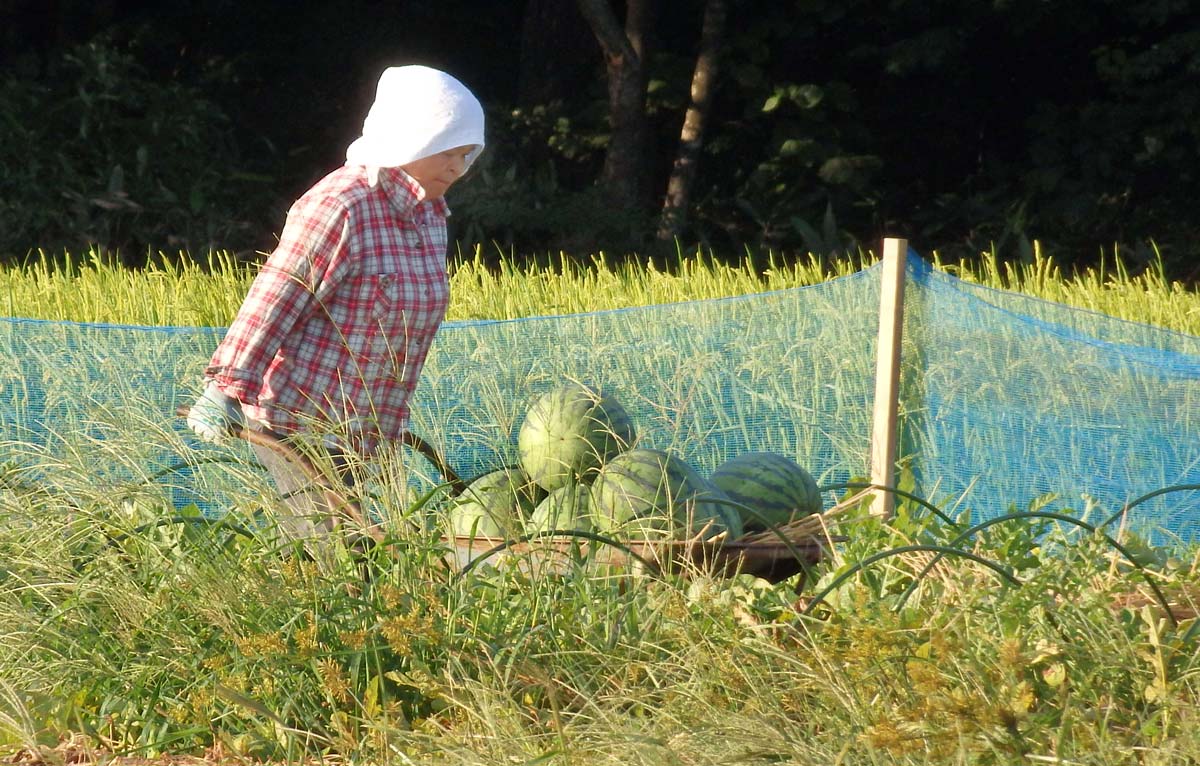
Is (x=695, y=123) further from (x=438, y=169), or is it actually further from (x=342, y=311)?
(x=342, y=311)

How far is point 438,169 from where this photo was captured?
131 inches

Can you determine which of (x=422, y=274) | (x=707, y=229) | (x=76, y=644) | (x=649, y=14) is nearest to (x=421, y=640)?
(x=76, y=644)

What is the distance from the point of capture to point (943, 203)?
1366cm

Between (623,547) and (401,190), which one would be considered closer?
(623,547)

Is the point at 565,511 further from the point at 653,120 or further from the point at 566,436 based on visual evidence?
the point at 653,120

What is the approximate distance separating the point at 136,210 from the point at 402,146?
10.2 m

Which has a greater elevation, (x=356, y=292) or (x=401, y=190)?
(x=401, y=190)

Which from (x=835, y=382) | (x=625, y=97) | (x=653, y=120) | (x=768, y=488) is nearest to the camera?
(x=768, y=488)

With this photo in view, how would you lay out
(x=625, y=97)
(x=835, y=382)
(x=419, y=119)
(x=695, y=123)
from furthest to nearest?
(x=695, y=123) < (x=625, y=97) < (x=835, y=382) < (x=419, y=119)

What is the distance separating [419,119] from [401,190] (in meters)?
0.18

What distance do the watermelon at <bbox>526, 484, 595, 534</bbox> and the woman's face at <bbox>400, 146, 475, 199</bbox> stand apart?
2.67 feet

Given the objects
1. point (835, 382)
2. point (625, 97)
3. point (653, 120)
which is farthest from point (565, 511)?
point (653, 120)

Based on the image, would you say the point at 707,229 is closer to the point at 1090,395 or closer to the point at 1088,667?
the point at 1090,395

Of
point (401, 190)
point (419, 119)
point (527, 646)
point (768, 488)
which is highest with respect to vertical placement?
point (419, 119)
